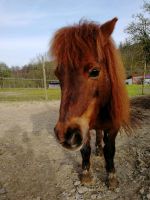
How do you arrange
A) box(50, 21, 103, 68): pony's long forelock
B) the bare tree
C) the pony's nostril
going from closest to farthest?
the pony's nostril < box(50, 21, 103, 68): pony's long forelock < the bare tree

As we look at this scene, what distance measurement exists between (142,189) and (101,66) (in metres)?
1.53

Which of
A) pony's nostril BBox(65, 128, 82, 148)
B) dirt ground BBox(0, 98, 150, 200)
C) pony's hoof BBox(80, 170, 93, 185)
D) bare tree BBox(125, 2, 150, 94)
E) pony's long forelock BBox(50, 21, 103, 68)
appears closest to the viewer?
pony's nostril BBox(65, 128, 82, 148)

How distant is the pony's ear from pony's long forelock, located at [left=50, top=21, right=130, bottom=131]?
0.05m

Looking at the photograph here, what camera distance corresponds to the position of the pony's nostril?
2.03 meters

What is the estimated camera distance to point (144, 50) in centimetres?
1112

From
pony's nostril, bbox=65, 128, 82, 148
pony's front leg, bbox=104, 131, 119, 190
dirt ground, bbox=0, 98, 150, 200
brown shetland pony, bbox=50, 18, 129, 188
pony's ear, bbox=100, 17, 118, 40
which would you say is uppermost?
pony's ear, bbox=100, 17, 118, 40

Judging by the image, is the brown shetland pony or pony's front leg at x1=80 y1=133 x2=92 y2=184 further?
pony's front leg at x1=80 y1=133 x2=92 y2=184

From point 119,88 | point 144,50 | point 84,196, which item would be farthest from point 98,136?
point 144,50

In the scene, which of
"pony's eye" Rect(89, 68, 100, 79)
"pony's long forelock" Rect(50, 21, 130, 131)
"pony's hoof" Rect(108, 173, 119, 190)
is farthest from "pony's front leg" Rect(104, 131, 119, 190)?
"pony's eye" Rect(89, 68, 100, 79)

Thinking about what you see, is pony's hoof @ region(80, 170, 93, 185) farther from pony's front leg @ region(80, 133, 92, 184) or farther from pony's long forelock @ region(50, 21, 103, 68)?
pony's long forelock @ region(50, 21, 103, 68)

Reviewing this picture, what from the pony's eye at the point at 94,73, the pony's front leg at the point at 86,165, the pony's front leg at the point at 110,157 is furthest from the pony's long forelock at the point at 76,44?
the pony's front leg at the point at 86,165

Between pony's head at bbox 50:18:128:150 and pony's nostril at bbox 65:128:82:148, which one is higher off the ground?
pony's head at bbox 50:18:128:150

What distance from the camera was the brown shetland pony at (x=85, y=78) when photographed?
2.08m

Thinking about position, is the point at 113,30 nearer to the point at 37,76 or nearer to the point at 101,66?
the point at 101,66
